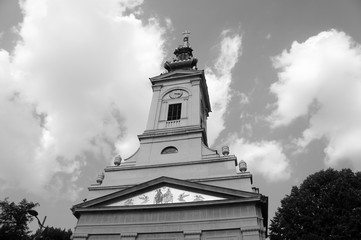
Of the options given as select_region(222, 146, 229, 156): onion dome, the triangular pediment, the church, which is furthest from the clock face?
the triangular pediment

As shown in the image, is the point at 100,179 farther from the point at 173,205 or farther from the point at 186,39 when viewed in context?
the point at 186,39

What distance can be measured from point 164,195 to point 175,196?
74 centimetres

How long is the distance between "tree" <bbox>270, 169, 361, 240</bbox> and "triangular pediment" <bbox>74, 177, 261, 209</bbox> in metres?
4.32

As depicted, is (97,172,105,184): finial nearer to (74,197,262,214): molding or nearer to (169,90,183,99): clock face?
(74,197,262,214): molding

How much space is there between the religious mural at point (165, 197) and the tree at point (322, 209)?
5.15 metres

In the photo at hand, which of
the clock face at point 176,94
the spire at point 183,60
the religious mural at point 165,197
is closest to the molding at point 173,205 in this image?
the religious mural at point 165,197

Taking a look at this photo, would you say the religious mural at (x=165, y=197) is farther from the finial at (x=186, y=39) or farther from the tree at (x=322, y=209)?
the finial at (x=186, y=39)

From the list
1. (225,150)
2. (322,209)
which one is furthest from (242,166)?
(322,209)

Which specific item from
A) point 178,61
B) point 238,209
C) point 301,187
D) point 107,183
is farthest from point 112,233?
point 178,61

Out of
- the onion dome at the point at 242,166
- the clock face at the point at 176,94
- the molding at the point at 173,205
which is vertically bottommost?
the molding at the point at 173,205

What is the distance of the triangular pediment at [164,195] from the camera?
1919 cm

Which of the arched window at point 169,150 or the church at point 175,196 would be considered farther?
the arched window at point 169,150

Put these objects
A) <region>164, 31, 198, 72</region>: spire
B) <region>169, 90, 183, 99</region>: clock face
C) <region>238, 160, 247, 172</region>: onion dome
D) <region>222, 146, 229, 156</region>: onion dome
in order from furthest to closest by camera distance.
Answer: <region>164, 31, 198, 72</region>: spire → <region>169, 90, 183, 99</region>: clock face → <region>222, 146, 229, 156</region>: onion dome → <region>238, 160, 247, 172</region>: onion dome

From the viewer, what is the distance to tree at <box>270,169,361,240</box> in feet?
59.0
